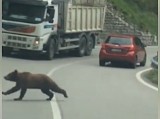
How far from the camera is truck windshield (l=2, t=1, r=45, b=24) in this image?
29.4m

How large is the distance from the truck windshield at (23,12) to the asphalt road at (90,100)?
470cm

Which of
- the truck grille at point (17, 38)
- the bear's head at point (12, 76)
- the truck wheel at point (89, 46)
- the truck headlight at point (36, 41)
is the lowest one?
the truck wheel at point (89, 46)

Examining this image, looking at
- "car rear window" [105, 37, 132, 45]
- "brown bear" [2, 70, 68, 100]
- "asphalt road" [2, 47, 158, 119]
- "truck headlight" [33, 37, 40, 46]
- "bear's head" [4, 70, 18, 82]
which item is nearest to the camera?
"asphalt road" [2, 47, 158, 119]

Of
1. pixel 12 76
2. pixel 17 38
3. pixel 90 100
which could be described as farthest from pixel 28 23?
pixel 12 76

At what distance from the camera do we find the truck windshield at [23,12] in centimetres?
2941

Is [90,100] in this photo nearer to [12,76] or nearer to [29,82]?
[29,82]

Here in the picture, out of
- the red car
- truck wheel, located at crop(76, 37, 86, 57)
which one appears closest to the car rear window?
the red car

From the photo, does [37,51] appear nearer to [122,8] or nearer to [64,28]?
[64,28]

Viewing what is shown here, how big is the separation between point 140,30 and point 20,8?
24832mm

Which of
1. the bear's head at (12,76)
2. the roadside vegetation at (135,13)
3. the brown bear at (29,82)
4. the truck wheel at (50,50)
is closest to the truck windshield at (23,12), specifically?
the truck wheel at (50,50)

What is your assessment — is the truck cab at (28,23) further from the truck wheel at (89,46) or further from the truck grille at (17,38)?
the truck wheel at (89,46)

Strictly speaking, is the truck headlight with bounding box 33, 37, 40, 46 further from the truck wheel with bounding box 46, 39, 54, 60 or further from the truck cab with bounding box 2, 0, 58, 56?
the truck wheel with bounding box 46, 39, 54, 60

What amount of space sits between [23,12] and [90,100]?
15.2 meters

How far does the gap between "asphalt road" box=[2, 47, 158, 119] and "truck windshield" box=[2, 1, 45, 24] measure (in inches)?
185
